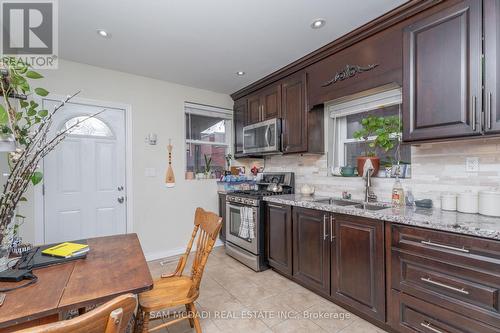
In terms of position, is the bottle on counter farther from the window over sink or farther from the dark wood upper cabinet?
the window over sink

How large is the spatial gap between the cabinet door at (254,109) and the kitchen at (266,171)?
3 cm

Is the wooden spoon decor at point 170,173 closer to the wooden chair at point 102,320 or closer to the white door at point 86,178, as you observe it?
the white door at point 86,178

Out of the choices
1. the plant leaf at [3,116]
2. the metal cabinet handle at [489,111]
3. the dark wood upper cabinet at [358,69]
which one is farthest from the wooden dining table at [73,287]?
the dark wood upper cabinet at [358,69]

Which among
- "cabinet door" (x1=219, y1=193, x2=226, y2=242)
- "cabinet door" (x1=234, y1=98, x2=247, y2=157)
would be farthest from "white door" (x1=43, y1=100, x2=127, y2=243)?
"cabinet door" (x1=234, y1=98, x2=247, y2=157)

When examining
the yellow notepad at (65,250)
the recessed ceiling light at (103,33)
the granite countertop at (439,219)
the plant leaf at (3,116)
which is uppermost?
the recessed ceiling light at (103,33)

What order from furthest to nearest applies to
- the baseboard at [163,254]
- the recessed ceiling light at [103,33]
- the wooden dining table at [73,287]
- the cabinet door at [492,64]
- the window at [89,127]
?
the baseboard at [163,254], the window at [89,127], the recessed ceiling light at [103,33], the cabinet door at [492,64], the wooden dining table at [73,287]

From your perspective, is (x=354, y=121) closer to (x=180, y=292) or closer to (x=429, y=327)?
(x=429, y=327)

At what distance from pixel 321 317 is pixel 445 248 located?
1.13 metres

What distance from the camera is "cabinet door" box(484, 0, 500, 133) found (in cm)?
151

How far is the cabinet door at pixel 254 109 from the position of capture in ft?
11.9

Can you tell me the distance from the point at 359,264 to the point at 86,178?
3.17 meters

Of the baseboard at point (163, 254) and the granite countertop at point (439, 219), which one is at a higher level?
the granite countertop at point (439, 219)

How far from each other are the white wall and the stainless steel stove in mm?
672

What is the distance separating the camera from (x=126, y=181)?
3248 millimetres
